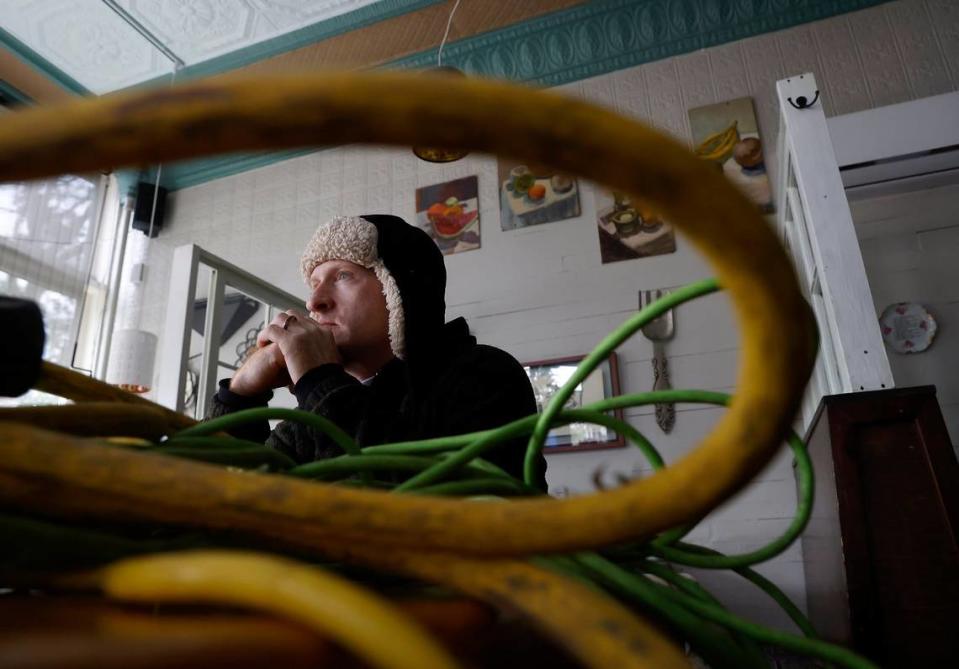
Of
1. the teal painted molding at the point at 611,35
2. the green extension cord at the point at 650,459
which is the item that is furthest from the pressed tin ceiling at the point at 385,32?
the green extension cord at the point at 650,459

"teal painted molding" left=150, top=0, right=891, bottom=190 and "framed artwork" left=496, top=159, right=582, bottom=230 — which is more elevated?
"teal painted molding" left=150, top=0, right=891, bottom=190

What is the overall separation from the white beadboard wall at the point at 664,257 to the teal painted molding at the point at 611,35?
0.16 ft

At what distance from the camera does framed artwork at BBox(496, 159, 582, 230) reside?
234cm

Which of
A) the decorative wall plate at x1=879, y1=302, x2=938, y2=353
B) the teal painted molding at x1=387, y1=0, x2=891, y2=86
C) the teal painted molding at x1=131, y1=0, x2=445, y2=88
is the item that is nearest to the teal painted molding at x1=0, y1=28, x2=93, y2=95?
the teal painted molding at x1=131, y1=0, x2=445, y2=88

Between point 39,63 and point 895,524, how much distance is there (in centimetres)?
353

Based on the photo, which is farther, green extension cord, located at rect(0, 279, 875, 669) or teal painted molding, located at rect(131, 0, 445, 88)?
teal painted molding, located at rect(131, 0, 445, 88)

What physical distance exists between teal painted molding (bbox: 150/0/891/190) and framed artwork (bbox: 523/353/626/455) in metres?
1.19

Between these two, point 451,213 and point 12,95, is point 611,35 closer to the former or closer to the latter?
point 451,213

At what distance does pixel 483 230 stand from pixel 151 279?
1.83 metres

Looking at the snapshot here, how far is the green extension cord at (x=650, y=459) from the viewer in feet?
0.69

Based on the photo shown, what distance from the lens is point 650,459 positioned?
13.5 inches

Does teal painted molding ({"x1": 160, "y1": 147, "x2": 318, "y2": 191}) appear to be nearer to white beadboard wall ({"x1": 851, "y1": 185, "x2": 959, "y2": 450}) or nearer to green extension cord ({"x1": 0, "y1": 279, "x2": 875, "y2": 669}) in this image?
white beadboard wall ({"x1": 851, "y1": 185, "x2": 959, "y2": 450})

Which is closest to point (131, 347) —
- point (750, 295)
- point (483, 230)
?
point (483, 230)

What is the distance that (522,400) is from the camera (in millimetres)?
919
